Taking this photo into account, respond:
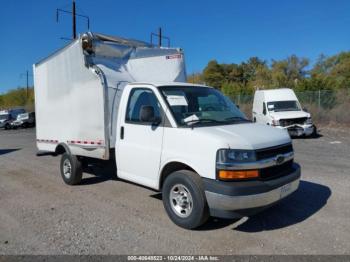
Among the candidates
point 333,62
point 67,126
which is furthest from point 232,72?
point 67,126

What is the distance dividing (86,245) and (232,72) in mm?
57074

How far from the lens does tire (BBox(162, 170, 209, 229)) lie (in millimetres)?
4402

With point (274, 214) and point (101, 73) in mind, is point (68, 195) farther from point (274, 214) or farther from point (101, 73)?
point (274, 214)

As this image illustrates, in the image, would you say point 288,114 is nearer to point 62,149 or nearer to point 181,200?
point 62,149

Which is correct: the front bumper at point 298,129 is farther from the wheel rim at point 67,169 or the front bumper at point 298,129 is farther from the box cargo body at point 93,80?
the wheel rim at point 67,169

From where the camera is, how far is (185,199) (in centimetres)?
471

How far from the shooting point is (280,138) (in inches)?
188

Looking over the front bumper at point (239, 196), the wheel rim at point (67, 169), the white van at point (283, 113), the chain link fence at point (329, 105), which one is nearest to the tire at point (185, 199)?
the front bumper at point (239, 196)

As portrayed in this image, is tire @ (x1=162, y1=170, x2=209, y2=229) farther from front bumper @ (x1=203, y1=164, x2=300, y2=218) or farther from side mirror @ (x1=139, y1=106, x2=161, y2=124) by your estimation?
side mirror @ (x1=139, y1=106, x2=161, y2=124)

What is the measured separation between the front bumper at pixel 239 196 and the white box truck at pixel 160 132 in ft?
0.04

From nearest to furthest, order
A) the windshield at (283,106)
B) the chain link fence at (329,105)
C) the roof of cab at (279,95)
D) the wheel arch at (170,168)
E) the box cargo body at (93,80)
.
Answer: the wheel arch at (170,168) < the box cargo body at (93,80) < the windshield at (283,106) < the roof of cab at (279,95) < the chain link fence at (329,105)

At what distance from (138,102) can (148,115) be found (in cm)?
64

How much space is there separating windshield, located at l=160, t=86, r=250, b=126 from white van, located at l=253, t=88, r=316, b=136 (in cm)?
1058

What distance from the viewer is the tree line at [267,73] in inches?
1576
